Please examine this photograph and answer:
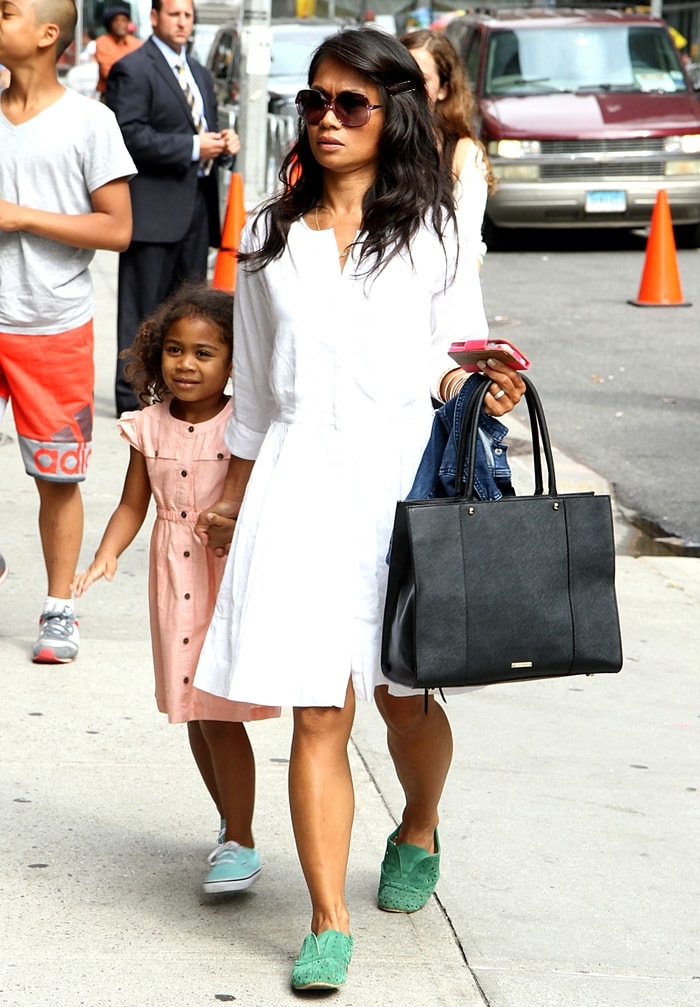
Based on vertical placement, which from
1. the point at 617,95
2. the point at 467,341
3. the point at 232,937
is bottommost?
the point at 232,937

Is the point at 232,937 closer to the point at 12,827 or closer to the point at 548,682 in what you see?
the point at 12,827

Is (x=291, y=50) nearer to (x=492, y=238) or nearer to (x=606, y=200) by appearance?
(x=492, y=238)

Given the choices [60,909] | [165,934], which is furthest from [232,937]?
[60,909]

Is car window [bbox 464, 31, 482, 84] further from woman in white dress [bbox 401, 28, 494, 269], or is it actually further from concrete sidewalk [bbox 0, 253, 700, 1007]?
concrete sidewalk [bbox 0, 253, 700, 1007]

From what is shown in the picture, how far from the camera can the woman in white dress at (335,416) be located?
306cm

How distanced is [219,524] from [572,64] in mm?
13323

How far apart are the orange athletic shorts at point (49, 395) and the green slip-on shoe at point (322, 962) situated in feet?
7.24

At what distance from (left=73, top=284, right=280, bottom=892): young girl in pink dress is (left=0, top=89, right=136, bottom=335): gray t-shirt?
4.44 ft

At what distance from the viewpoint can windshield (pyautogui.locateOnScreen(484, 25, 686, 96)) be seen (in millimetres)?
15688

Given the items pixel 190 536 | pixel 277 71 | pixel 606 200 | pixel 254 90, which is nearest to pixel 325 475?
pixel 190 536

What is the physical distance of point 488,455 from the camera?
310 cm

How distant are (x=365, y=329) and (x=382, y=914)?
122 centimetres

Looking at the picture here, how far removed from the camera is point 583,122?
49.5 feet

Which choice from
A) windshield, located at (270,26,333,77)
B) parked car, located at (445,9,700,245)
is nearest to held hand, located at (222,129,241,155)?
parked car, located at (445,9,700,245)
